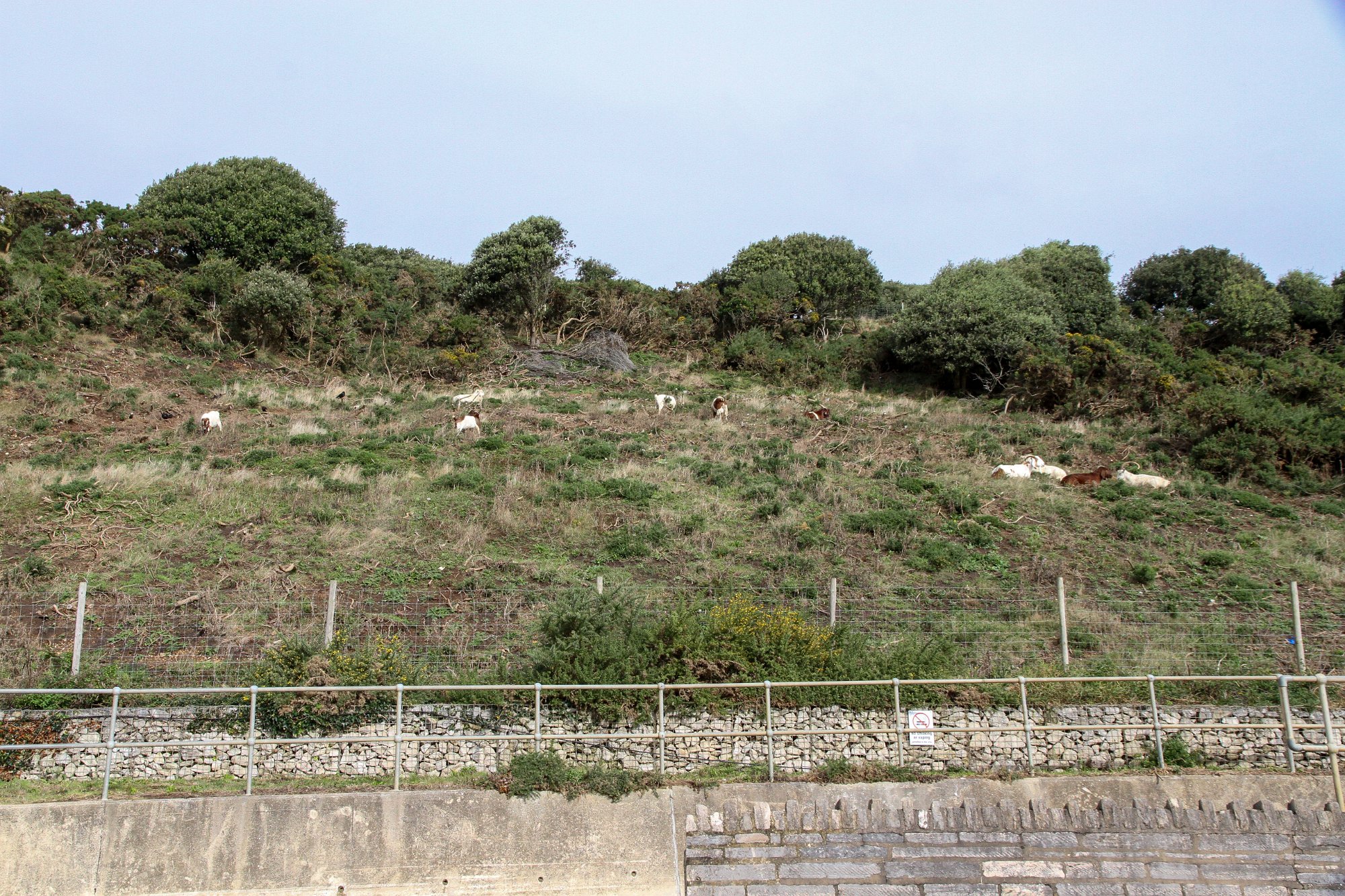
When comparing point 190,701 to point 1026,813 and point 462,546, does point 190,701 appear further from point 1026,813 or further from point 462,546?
point 1026,813

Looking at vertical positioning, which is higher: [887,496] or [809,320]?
[809,320]

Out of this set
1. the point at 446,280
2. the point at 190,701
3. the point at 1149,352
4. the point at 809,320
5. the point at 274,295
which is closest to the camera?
the point at 190,701

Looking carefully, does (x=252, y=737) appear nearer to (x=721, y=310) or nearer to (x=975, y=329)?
(x=975, y=329)

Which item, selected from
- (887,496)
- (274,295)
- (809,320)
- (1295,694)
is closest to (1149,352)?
(809,320)

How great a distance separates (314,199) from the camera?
1784 inches

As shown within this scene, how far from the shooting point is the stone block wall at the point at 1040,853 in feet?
31.9

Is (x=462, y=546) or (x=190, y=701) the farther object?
(x=462, y=546)

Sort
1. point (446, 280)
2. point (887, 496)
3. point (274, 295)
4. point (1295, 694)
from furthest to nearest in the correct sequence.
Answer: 1. point (446, 280)
2. point (274, 295)
3. point (887, 496)
4. point (1295, 694)

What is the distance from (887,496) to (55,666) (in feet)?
55.0

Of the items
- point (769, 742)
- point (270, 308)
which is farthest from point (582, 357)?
point (769, 742)

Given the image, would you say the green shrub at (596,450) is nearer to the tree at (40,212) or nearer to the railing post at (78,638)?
the railing post at (78,638)

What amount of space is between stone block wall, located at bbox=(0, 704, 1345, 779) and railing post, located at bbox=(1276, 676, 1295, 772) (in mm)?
200

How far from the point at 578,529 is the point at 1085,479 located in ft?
45.3

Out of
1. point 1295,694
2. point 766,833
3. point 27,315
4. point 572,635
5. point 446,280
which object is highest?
point 446,280
